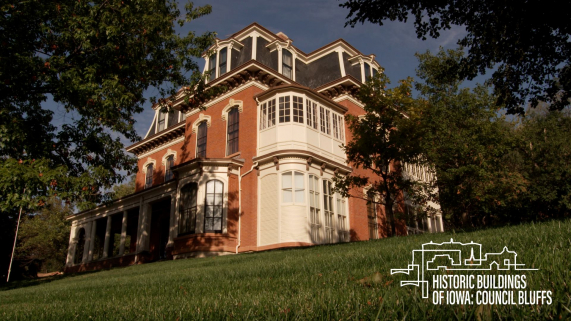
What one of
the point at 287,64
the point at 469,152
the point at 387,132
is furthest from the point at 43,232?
the point at 469,152

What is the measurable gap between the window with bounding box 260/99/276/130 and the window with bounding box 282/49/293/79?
3.67m

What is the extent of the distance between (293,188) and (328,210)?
241 cm

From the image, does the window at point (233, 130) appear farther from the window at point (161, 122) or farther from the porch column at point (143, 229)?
the window at point (161, 122)

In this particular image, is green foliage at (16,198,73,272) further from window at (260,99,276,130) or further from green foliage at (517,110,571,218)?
green foliage at (517,110,571,218)

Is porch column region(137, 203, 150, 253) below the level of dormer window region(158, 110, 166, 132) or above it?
below

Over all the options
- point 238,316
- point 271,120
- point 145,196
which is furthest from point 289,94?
point 238,316

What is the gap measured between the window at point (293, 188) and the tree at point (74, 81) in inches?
285

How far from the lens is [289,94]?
20656 millimetres

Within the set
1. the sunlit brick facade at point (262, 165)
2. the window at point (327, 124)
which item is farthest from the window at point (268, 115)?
the window at point (327, 124)

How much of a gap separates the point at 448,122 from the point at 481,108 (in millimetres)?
2461

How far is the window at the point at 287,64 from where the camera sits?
24.2 m

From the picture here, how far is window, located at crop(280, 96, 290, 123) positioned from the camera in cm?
2047

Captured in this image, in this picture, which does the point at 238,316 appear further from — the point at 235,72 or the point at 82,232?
the point at 82,232

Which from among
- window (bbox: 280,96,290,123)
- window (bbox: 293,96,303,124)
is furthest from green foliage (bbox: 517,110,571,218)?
window (bbox: 280,96,290,123)
